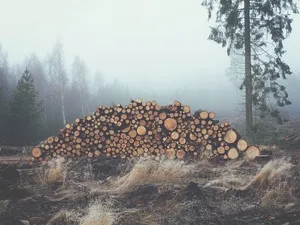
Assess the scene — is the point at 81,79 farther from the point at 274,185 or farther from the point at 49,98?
the point at 274,185

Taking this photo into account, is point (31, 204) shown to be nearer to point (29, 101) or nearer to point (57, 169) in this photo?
point (57, 169)

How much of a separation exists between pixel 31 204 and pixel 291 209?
378 cm

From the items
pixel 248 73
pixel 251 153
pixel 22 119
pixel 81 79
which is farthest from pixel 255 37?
pixel 81 79

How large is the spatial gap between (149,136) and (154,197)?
13.1ft

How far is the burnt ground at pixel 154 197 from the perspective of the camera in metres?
4.36

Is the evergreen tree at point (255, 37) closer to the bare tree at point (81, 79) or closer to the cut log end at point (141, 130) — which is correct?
the cut log end at point (141, 130)

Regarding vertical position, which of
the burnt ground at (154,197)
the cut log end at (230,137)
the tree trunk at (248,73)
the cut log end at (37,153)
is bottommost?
the burnt ground at (154,197)

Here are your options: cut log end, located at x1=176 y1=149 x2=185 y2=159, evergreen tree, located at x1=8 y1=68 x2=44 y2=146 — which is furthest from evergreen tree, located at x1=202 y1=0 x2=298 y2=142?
evergreen tree, located at x1=8 y1=68 x2=44 y2=146

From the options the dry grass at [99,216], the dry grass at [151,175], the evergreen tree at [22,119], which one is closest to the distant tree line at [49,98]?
the evergreen tree at [22,119]

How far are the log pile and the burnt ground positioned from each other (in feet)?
6.39

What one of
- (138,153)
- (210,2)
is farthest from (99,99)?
(138,153)

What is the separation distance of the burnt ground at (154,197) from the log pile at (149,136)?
76.7 inches

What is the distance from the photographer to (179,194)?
507 cm

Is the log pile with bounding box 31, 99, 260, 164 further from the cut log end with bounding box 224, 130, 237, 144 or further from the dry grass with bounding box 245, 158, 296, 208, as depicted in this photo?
the dry grass with bounding box 245, 158, 296, 208
